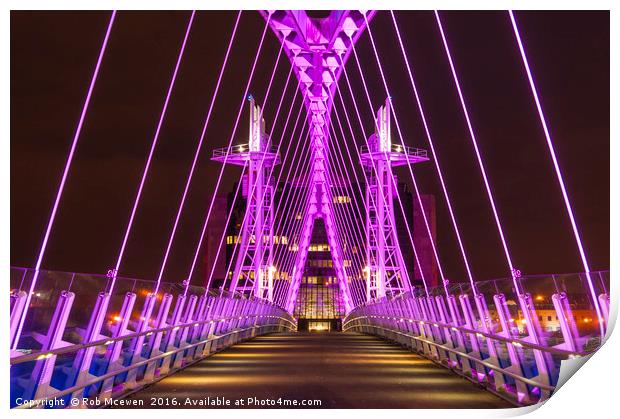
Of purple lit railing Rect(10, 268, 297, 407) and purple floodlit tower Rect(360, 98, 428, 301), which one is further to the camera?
purple floodlit tower Rect(360, 98, 428, 301)

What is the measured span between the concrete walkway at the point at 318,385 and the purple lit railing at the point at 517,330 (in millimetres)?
316

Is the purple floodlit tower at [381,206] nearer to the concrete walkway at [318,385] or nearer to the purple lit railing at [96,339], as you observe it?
the concrete walkway at [318,385]

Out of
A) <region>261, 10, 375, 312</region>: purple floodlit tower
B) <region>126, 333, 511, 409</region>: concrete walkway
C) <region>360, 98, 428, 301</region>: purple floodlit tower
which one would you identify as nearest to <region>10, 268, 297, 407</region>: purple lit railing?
<region>126, 333, 511, 409</region>: concrete walkway

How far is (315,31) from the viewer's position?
31688 millimetres

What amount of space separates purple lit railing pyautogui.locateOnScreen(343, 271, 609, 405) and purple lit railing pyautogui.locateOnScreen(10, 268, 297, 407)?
174 inches

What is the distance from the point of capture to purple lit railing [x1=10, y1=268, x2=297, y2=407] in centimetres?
848

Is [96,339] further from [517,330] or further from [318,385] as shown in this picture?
[517,330]

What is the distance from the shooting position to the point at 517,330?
1101 cm

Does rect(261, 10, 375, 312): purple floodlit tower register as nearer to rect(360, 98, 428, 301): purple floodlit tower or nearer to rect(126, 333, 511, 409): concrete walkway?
rect(360, 98, 428, 301): purple floodlit tower

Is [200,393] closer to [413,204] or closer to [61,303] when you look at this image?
[61,303]

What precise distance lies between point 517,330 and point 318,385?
9.78 feet

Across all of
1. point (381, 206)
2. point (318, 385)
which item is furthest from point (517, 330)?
point (381, 206)
